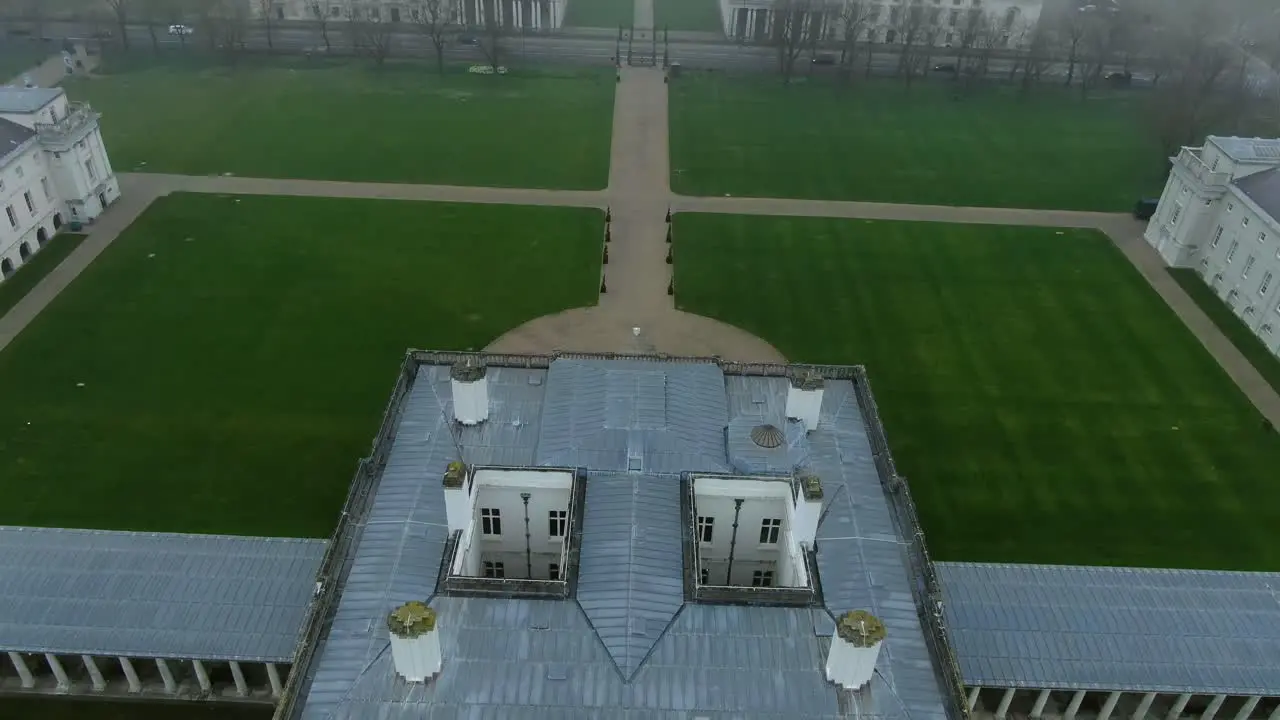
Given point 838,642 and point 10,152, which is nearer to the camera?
point 838,642

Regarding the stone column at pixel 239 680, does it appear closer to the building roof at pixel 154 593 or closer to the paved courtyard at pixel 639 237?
the building roof at pixel 154 593

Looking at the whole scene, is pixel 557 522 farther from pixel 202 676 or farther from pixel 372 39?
pixel 372 39

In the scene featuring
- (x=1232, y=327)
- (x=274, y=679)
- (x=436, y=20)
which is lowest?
(x=274, y=679)

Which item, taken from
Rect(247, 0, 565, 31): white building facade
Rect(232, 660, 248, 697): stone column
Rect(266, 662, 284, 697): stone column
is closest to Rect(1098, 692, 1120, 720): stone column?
Rect(266, 662, 284, 697): stone column

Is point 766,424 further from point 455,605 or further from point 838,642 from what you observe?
point 455,605

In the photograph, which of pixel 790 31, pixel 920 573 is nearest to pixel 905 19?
pixel 790 31

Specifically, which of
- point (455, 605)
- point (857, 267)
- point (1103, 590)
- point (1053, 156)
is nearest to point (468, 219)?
point (857, 267)
